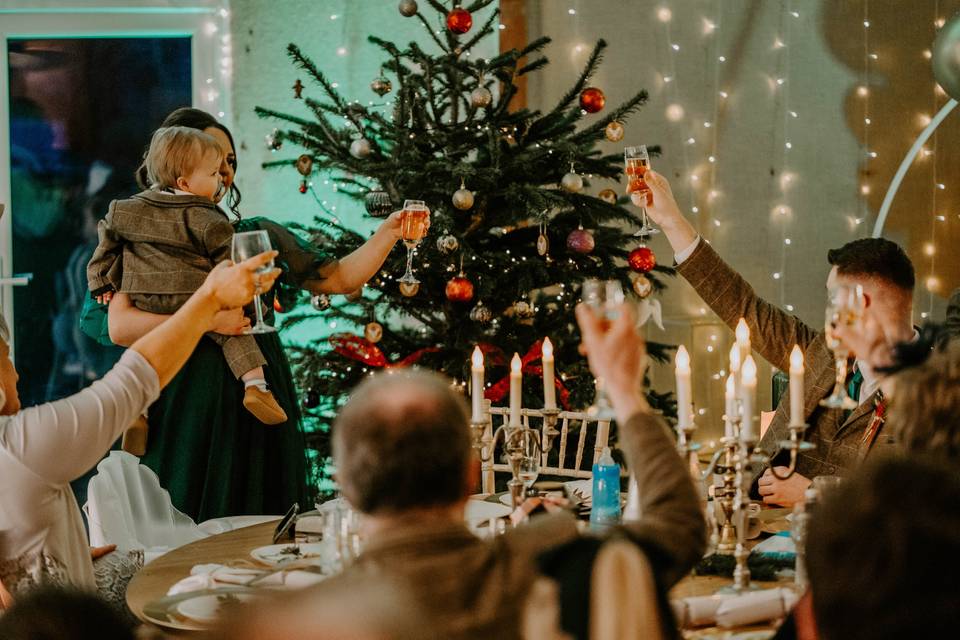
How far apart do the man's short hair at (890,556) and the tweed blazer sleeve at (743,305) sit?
80.7 inches

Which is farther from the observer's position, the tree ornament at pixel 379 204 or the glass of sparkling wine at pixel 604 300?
the tree ornament at pixel 379 204

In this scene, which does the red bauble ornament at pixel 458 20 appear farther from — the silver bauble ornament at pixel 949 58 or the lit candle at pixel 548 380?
the silver bauble ornament at pixel 949 58

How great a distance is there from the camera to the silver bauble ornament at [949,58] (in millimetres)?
4375

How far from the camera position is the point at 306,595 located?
89 centimetres

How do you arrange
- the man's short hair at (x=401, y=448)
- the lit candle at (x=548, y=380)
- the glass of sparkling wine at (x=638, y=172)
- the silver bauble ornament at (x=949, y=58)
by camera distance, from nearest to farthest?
the man's short hair at (x=401, y=448) → the lit candle at (x=548, y=380) → the glass of sparkling wine at (x=638, y=172) → the silver bauble ornament at (x=949, y=58)

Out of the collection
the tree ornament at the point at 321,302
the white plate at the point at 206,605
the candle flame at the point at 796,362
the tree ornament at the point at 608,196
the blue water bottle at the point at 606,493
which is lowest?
the white plate at the point at 206,605

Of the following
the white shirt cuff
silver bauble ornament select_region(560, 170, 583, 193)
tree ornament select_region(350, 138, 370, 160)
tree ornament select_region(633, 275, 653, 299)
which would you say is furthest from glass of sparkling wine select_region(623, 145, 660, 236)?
tree ornament select_region(350, 138, 370, 160)

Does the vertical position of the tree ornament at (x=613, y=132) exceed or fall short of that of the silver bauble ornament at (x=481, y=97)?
it falls short

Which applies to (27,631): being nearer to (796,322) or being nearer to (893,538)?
(893,538)

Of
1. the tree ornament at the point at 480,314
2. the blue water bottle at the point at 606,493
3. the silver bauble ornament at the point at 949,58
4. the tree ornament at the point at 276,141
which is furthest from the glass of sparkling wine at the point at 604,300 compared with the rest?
the silver bauble ornament at the point at 949,58

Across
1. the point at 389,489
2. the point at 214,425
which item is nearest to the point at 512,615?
the point at 389,489

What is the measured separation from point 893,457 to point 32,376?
16.2ft

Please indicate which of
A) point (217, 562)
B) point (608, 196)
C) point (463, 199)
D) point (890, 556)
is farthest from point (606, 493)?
point (608, 196)

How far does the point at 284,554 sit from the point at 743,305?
1592 mm
